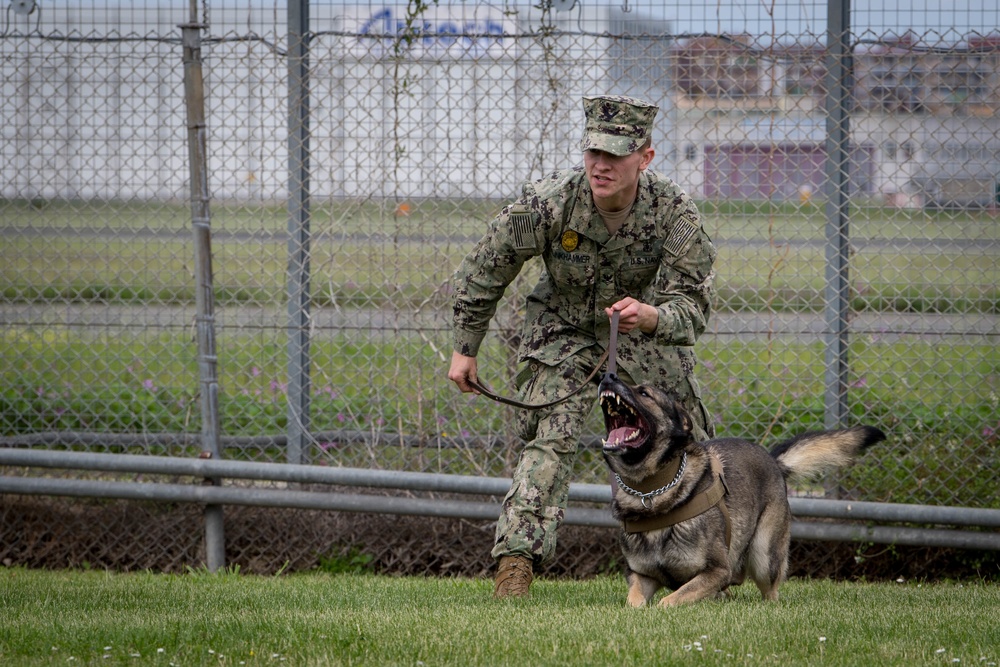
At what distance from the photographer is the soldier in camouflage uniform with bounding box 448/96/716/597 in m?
4.26

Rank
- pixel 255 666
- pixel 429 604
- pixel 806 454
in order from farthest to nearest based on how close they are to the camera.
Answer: pixel 806 454 → pixel 429 604 → pixel 255 666

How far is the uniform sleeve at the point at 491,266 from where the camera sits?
4371mm

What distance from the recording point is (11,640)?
132 inches

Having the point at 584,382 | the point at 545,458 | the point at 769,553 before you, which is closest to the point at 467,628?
the point at 545,458

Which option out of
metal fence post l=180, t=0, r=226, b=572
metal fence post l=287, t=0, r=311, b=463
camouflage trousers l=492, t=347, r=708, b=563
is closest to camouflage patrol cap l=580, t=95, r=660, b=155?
camouflage trousers l=492, t=347, r=708, b=563

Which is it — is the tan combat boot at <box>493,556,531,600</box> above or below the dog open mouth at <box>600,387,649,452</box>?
below

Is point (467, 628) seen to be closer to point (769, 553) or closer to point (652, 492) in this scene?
point (652, 492)

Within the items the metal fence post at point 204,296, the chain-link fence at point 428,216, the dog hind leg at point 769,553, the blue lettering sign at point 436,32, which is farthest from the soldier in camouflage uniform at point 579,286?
the metal fence post at point 204,296

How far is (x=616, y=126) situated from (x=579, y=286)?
0.69 metres

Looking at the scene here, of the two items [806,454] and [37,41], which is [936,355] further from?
[37,41]

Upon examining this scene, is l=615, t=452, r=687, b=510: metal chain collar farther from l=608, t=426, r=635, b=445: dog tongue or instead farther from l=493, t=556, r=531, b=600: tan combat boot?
l=493, t=556, r=531, b=600: tan combat boot

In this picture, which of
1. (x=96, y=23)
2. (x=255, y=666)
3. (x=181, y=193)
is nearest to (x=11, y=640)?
(x=255, y=666)

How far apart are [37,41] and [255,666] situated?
4.42m

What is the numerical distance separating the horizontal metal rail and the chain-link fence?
258mm
